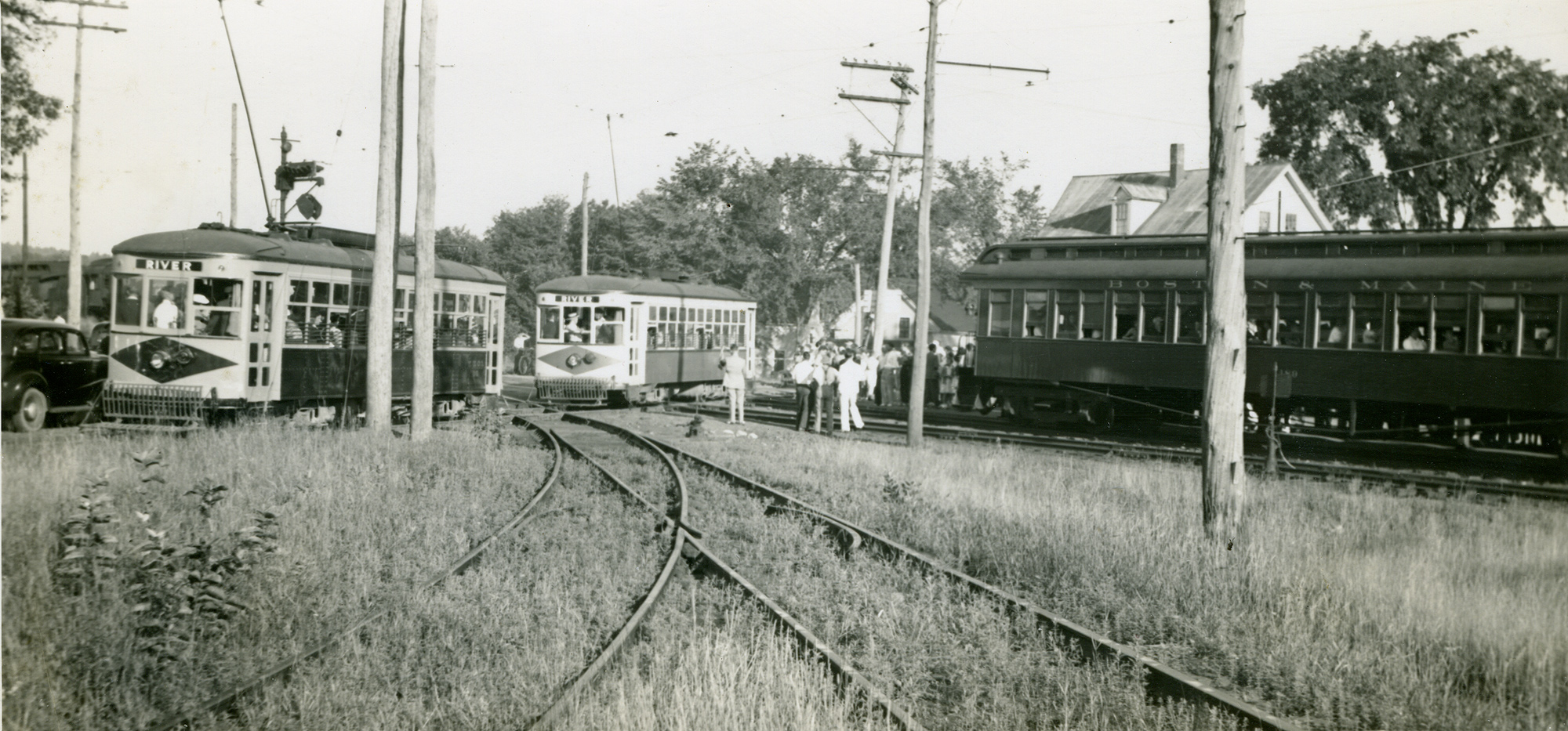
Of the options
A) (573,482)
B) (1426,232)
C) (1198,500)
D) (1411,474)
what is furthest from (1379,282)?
(573,482)

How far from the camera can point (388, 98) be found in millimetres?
15211

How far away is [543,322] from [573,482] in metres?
12.8

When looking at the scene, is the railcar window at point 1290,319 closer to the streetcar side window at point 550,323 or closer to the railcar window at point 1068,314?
the railcar window at point 1068,314

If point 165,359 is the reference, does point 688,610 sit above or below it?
below

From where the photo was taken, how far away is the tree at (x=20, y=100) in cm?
672

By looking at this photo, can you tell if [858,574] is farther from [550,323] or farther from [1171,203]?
[1171,203]

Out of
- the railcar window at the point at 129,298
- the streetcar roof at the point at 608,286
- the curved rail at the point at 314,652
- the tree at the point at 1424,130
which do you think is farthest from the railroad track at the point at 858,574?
the streetcar roof at the point at 608,286

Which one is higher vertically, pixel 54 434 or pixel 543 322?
pixel 543 322

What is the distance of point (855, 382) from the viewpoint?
21094mm

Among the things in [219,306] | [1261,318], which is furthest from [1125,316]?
[219,306]

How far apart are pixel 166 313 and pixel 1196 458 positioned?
14325mm

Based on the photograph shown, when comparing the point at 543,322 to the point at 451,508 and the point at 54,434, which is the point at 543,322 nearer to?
the point at 54,434

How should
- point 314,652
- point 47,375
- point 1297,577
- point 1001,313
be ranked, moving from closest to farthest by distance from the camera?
point 314,652
point 1297,577
point 47,375
point 1001,313

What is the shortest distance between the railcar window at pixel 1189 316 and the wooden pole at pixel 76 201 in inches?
659
